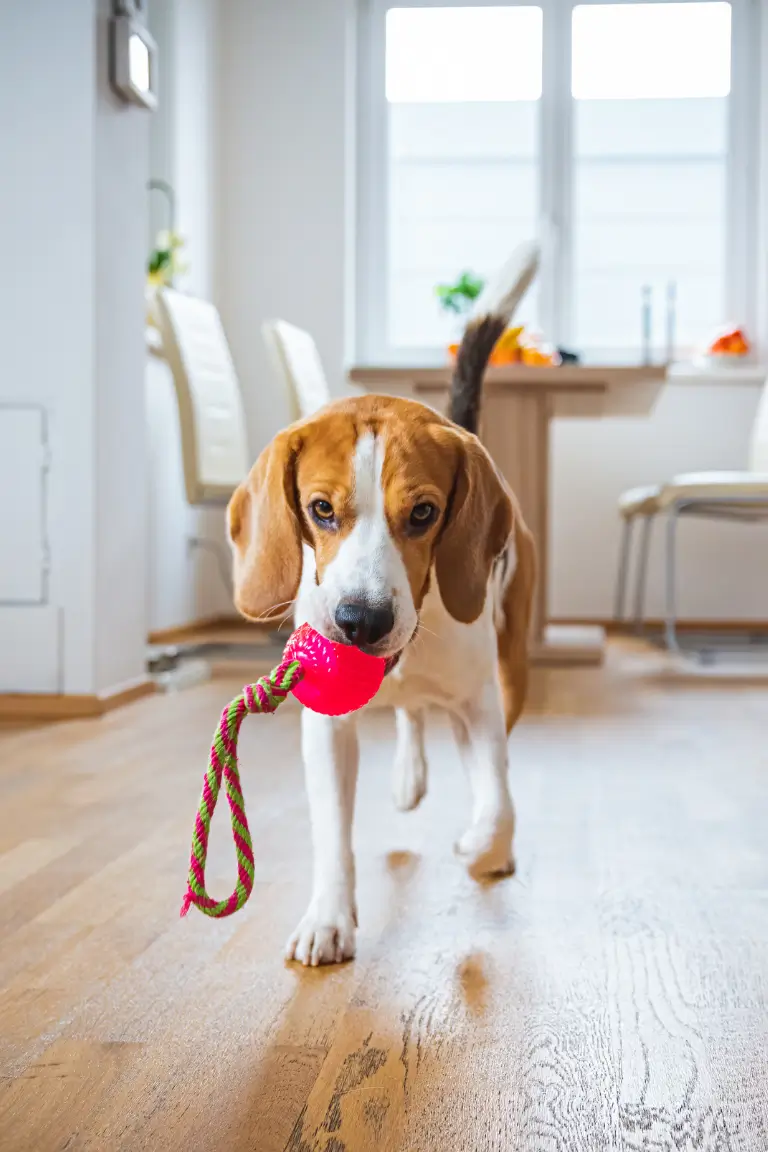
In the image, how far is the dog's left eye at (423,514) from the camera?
4.19 feet

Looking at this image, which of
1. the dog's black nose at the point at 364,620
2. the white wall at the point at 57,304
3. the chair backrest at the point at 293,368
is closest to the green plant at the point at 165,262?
the chair backrest at the point at 293,368

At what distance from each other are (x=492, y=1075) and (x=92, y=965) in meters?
0.48

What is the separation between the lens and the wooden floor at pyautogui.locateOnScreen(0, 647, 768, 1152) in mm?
970

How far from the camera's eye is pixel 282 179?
20.2 feet

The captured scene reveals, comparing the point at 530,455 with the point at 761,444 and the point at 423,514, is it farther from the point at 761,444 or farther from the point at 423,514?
the point at 423,514

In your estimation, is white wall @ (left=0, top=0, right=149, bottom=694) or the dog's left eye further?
white wall @ (left=0, top=0, right=149, bottom=694)

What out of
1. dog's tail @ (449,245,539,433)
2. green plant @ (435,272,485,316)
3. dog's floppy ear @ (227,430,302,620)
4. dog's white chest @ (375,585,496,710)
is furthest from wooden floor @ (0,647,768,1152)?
green plant @ (435,272,485,316)

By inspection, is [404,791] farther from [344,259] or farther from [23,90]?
[344,259]

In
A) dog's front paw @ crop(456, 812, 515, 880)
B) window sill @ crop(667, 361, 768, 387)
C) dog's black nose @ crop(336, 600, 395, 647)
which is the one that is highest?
window sill @ crop(667, 361, 768, 387)

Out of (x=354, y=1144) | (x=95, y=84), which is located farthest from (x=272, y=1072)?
(x=95, y=84)

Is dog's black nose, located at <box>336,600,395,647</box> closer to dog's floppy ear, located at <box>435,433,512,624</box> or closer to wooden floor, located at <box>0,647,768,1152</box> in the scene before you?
dog's floppy ear, located at <box>435,433,512,624</box>

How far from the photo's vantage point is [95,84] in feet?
10.3

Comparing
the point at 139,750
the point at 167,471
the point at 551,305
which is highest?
the point at 551,305

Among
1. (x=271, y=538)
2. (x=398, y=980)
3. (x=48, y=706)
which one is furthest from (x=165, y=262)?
(x=398, y=980)
